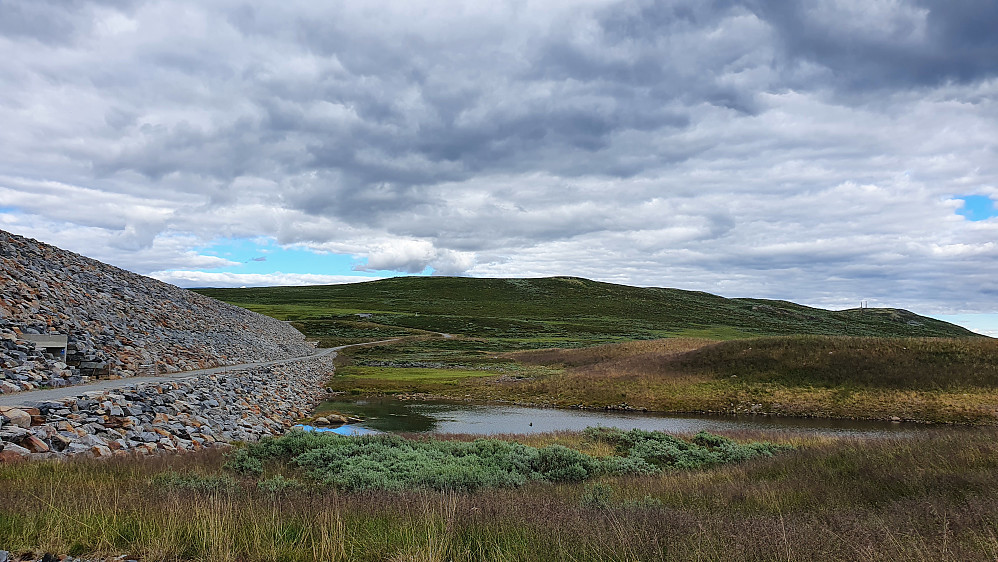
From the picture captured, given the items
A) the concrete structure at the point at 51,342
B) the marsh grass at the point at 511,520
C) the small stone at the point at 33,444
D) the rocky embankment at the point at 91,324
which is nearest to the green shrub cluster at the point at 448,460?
the marsh grass at the point at 511,520

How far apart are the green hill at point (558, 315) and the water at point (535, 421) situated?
4697 centimetres

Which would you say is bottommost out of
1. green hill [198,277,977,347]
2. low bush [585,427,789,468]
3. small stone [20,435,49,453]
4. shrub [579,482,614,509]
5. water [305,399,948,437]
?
water [305,399,948,437]

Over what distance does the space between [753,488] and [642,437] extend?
1002 cm

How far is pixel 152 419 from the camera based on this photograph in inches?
667

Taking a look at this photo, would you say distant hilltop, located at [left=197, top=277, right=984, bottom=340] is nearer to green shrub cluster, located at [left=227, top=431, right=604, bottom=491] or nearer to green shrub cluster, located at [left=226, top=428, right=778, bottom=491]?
green shrub cluster, located at [left=226, top=428, right=778, bottom=491]

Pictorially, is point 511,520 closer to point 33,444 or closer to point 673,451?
point 33,444

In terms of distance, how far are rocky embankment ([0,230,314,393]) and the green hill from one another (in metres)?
50.5

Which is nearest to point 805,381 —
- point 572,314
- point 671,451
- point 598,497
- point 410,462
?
point 671,451

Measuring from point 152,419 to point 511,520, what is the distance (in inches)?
579

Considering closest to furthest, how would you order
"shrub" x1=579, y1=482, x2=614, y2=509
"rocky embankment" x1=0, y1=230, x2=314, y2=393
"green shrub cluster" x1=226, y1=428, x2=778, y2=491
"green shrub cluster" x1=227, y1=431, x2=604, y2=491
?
"shrub" x1=579, y1=482, x2=614, y2=509, "green shrub cluster" x1=227, y1=431, x2=604, y2=491, "green shrub cluster" x1=226, y1=428, x2=778, y2=491, "rocky embankment" x1=0, y1=230, x2=314, y2=393

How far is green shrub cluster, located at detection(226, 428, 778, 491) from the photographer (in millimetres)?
12273

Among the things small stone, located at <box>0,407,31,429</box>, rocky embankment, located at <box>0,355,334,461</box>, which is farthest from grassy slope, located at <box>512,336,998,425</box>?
small stone, located at <box>0,407,31,429</box>

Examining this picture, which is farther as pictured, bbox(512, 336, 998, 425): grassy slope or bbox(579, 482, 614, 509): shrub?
bbox(512, 336, 998, 425): grassy slope

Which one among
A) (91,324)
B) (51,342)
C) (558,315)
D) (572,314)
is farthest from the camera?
(572,314)
